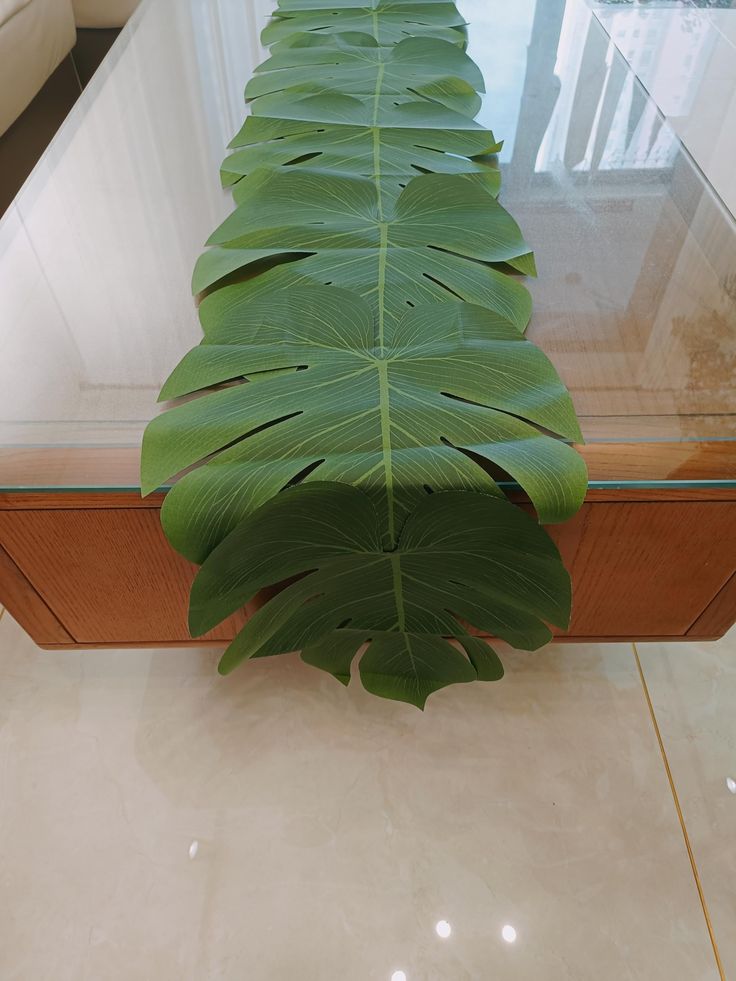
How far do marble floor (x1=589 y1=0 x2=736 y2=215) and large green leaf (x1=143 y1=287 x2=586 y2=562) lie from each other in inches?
35.8

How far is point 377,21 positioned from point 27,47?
96cm

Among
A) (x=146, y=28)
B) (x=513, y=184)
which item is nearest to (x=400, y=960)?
(x=513, y=184)

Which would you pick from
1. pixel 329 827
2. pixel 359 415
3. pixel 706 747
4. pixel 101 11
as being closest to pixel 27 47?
pixel 101 11

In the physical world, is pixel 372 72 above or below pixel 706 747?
above

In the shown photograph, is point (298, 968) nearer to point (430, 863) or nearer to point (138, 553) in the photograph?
point (430, 863)

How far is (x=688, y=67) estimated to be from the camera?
1494 millimetres

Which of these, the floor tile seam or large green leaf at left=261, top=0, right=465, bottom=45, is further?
large green leaf at left=261, top=0, right=465, bottom=45

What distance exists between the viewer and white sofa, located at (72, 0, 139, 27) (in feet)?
6.73

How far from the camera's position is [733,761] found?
938 mm

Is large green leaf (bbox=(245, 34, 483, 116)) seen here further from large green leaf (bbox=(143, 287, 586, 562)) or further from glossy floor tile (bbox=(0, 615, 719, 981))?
glossy floor tile (bbox=(0, 615, 719, 981))

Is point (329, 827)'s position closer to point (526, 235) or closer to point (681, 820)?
point (681, 820)

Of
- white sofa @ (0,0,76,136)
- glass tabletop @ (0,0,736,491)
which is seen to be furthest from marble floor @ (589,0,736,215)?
white sofa @ (0,0,76,136)

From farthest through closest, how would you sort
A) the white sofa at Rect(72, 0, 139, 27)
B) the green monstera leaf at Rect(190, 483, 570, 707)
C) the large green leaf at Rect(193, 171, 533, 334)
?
the white sofa at Rect(72, 0, 139, 27)
the large green leaf at Rect(193, 171, 533, 334)
the green monstera leaf at Rect(190, 483, 570, 707)

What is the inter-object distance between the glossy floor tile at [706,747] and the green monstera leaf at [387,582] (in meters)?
0.31
